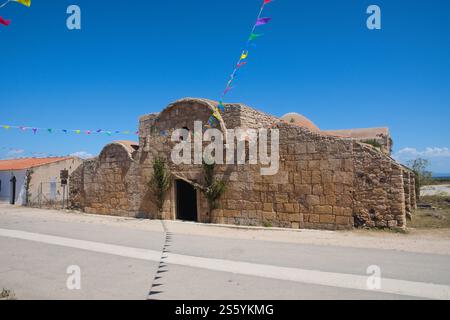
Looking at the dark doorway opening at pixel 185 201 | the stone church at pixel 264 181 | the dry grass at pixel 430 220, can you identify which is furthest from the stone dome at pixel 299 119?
the dry grass at pixel 430 220

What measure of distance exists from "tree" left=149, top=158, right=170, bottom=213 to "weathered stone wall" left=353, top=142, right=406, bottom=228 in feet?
25.2

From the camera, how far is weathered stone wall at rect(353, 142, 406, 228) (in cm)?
1024

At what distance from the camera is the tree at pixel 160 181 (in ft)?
47.9

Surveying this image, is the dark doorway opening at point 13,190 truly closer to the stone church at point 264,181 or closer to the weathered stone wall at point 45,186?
the weathered stone wall at point 45,186

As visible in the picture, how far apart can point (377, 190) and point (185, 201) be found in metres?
8.27

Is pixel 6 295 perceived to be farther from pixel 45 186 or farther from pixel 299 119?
pixel 45 186

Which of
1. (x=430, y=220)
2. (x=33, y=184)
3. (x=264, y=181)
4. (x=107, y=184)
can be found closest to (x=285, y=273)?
(x=264, y=181)

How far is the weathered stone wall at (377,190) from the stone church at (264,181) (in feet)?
0.09

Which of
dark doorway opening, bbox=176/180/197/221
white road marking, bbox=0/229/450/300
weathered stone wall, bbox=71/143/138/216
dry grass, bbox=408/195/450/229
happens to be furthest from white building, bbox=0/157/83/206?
dry grass, bbox=408/195/450/229

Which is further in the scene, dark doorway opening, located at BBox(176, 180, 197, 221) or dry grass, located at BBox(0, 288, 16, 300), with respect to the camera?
dark doorway opening, located at BBox(176, 180, 197, 221)

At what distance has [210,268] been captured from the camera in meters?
6.21

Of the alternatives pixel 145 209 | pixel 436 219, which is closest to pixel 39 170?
pixel 145 209

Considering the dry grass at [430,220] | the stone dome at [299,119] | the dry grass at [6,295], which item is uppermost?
the stone dome at [299,119]

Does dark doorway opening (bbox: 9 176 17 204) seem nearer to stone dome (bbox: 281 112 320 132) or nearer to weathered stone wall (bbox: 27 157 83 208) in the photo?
weathered stone wall (bbox: 27 157 83 208)
